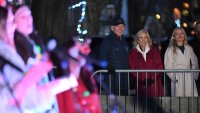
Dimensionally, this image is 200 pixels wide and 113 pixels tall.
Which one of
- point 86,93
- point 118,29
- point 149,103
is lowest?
point 149,103

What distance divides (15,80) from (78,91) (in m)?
0.60

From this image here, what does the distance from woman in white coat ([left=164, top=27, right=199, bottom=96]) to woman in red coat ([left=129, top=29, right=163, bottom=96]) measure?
192 mm

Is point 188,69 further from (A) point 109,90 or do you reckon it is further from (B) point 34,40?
(B) point 34,40

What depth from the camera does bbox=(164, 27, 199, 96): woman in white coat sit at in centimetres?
794

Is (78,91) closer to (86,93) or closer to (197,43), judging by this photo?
(86,93)

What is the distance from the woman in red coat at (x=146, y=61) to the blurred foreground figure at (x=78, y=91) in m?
3.18

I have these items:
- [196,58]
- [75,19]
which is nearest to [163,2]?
[196,58]

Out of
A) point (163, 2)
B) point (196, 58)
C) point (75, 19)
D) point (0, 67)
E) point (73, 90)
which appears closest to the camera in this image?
point (0, 67)

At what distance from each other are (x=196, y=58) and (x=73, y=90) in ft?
13.4

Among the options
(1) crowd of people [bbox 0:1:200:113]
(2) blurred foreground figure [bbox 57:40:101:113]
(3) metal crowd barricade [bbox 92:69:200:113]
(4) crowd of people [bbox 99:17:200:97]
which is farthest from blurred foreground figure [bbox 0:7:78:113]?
(4) crowd of people [bbox 99:17:200:97]

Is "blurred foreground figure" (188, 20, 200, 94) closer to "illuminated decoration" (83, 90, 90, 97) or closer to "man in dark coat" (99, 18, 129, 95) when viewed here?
"man in dark coat" (99, 18, 129, 95)

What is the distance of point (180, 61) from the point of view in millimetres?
8078

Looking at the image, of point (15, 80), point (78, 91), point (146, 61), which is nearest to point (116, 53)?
point (146, 61)

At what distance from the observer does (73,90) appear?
177 inches
